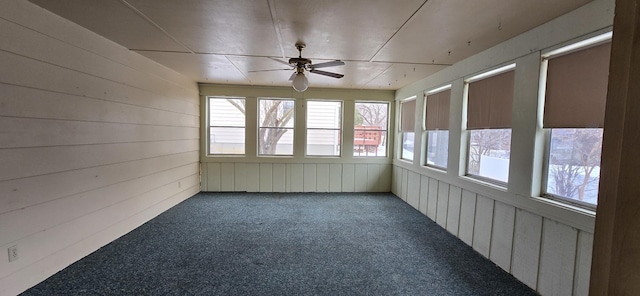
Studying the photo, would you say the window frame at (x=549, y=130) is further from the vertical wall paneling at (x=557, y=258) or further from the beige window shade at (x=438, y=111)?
the beige window shade at (x=438, y=111)

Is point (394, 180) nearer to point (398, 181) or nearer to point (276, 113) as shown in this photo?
point (398, 181)

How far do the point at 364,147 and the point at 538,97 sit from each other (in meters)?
3.84

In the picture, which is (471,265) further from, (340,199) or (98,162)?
(98,162)

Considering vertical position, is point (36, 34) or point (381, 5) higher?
point (381, 5)

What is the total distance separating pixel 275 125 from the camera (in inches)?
232

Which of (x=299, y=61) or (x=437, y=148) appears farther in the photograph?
(x=437, y=148)

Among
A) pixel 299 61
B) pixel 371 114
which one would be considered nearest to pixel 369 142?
pixel 371 114

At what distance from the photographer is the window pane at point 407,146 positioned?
536cm

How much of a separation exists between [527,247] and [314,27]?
3027 mm

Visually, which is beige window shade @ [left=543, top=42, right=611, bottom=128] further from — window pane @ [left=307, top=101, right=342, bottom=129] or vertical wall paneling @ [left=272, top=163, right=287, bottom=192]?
vertical wall paneling @ [left=272, top=163, right=287, bottom=192]

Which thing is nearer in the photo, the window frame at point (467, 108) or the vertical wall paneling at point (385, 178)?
the window frame at point (467, 108)

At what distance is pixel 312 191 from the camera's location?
19.7ft

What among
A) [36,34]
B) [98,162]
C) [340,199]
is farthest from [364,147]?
[36,34]

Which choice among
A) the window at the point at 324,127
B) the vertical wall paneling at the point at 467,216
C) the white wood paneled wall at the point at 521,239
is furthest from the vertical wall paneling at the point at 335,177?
the vertical wall paneling at the point at 467,216
